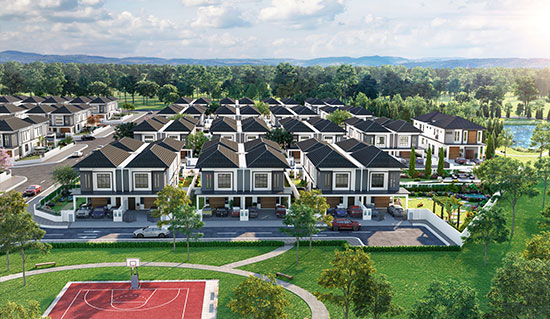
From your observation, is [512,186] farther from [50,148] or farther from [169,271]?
[50,148]

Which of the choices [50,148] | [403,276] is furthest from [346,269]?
[50,148]

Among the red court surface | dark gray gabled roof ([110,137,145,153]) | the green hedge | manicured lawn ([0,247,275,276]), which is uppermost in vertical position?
dark gray gabled roof ([110,137,145,153])

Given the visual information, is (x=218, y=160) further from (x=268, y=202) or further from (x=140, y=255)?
(x=140, y=255)

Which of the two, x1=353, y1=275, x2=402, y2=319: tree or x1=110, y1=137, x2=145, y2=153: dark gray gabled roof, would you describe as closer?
x1=353, y1=275, x2=402, y2=319: tree

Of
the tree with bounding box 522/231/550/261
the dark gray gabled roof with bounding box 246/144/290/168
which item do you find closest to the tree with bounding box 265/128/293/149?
the dark gray gabled roof with bounding box 246/144/290/168

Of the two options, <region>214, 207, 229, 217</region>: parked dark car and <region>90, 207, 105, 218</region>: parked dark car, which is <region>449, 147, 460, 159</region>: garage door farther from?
<region>90, 207, 105, 218</region>: parked dark car

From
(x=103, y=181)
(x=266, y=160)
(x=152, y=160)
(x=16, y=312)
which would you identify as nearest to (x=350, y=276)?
(x=16, y=312)

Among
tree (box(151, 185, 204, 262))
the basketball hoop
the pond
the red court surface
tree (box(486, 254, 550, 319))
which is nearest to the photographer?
tree (box(486, 254, 550, 319))

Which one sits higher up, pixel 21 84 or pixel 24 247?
pixel 21 84
